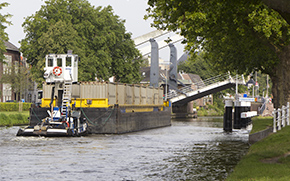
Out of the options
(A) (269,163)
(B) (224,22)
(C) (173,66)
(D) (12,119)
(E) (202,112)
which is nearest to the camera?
(A) (269,163)

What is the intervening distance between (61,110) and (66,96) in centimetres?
192

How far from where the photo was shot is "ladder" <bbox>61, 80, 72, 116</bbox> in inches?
1379

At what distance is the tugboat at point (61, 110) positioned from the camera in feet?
103

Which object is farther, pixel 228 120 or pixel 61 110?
pixel 228 120

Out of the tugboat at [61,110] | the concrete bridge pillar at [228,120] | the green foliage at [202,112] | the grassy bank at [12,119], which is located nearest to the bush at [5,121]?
the grassy bank at [12,119]

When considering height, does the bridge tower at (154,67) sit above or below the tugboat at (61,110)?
above

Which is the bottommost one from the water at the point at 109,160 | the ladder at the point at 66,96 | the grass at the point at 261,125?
the water at the point at 109,160

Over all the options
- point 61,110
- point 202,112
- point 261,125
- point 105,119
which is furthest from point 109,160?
point 202,112

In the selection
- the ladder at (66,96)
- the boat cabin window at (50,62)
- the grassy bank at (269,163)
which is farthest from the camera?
the boat cabin window at (50,62)

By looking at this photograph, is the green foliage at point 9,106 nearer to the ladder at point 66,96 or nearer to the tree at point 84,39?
the tree at point 84,39

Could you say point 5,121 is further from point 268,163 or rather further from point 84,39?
point 268,163

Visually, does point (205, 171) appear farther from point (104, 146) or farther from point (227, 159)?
point (104, 146)

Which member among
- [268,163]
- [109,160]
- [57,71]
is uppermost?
[57,71]

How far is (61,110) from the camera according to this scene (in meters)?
34.9
